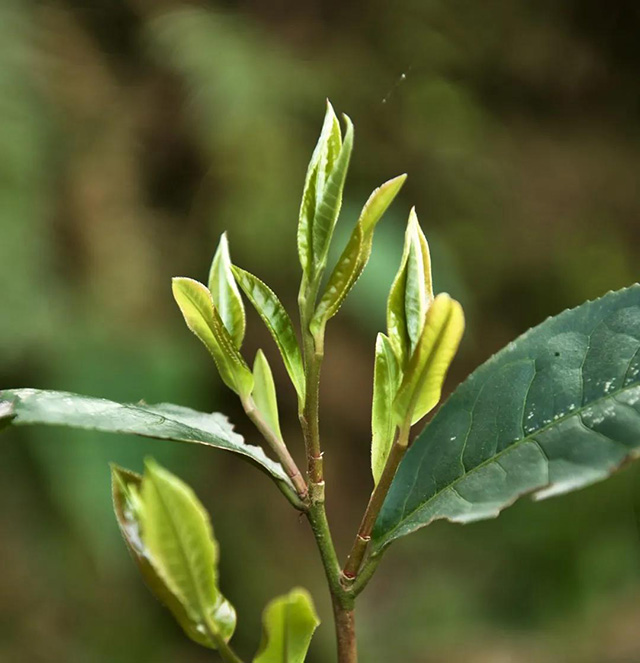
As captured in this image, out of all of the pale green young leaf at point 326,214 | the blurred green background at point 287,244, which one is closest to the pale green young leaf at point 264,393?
the pale green young leaf at point 326,214

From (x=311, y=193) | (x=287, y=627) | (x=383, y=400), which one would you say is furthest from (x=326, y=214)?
(x=287, y=627)

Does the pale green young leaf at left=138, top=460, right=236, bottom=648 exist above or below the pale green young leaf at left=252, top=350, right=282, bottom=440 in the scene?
above

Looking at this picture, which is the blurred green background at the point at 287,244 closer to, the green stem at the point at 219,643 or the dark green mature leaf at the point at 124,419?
the dark green mature leaf at the point at 124,419

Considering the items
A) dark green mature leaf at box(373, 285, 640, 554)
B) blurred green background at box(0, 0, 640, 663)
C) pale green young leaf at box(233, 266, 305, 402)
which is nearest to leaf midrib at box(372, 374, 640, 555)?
dark green mature leaf at box(373, 285, 640, 554)

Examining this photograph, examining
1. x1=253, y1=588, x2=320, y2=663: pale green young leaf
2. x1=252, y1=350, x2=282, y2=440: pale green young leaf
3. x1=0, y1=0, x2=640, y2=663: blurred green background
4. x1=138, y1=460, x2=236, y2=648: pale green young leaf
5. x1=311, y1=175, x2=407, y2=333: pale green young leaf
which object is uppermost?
x1=311, y1=175, x2=407, y2=333: pale green young leaf

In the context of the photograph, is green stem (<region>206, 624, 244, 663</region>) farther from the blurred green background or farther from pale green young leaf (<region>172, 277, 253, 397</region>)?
the blurred green background

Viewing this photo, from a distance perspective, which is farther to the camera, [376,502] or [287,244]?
[287,244]

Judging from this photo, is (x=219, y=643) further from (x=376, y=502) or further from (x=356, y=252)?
(x=356, y=252)
